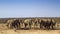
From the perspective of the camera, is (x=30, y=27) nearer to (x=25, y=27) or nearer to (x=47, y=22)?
(x=25, y=27)

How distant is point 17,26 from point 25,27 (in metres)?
1.17

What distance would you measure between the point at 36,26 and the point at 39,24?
26.7 inches

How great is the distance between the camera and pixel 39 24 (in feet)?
88.9

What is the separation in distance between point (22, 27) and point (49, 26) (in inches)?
148

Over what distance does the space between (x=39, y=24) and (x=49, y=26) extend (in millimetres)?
1427

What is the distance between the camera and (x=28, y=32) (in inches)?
903

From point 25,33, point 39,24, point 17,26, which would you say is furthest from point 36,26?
point 25,33

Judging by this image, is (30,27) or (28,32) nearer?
(28,32)

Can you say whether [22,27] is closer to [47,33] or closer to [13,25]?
[13,25]

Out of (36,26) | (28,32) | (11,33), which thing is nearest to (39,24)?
(36,26)

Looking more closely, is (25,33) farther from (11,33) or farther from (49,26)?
(49,26)

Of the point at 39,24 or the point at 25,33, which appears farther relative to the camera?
the point at 39,24

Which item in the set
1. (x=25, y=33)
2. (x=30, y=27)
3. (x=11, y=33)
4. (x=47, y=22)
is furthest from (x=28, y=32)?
(x=47, y=22)

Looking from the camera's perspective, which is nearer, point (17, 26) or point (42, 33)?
point (42, 33)
